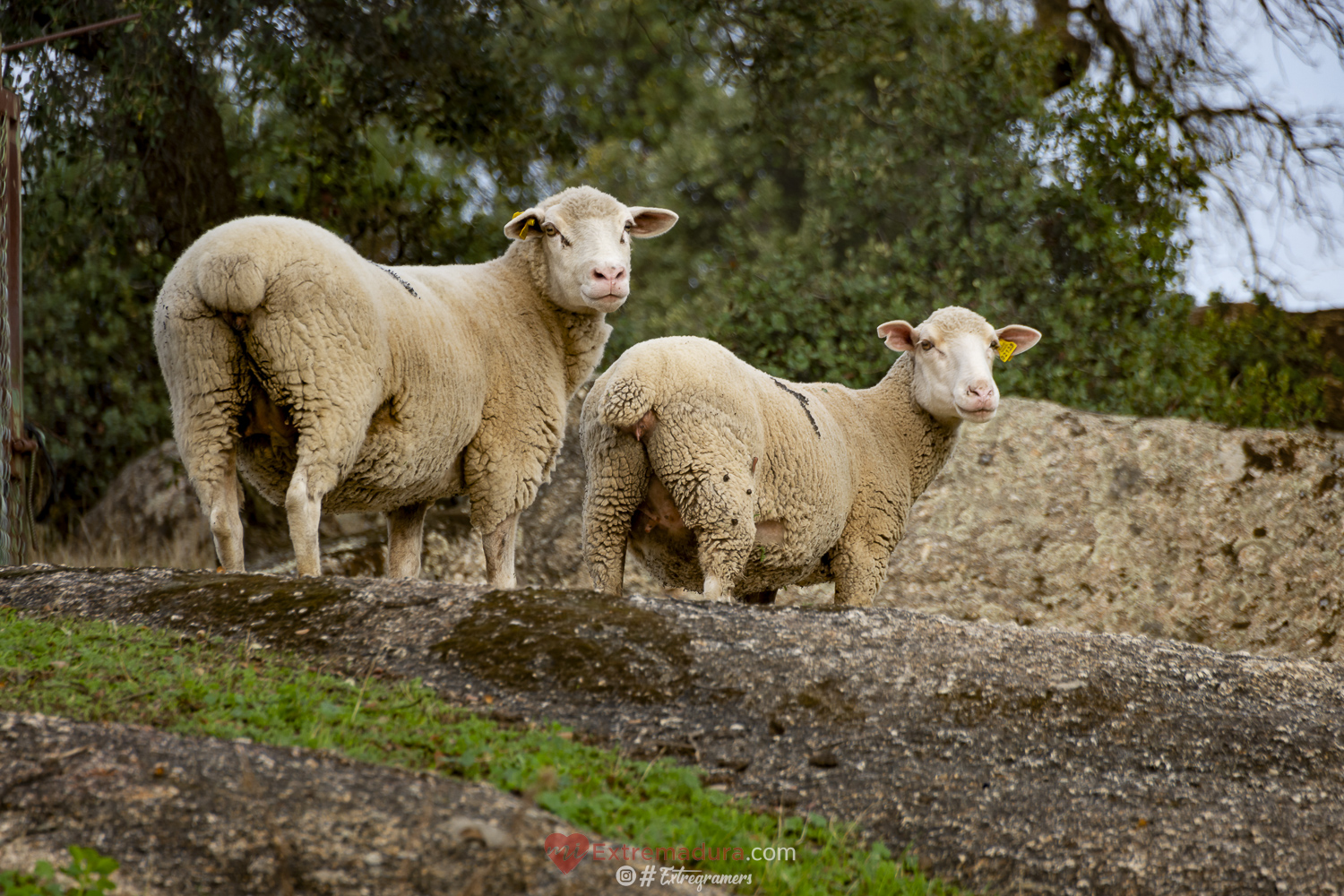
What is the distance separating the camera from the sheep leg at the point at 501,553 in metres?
6.47

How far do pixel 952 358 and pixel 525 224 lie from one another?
2.61m

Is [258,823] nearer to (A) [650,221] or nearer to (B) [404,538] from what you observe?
(B) [404,538]

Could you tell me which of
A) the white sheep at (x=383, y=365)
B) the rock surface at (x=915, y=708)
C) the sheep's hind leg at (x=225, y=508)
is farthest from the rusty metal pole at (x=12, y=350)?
the sheep's hind leg at (x=225, y=508)

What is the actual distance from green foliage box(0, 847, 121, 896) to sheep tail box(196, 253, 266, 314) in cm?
270

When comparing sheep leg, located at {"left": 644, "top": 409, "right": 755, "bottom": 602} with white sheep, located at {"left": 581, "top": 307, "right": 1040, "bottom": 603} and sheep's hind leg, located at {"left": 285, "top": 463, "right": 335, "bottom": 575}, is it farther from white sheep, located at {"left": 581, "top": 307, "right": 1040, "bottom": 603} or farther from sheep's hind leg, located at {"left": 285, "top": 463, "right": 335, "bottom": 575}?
sheep's hind leg, located at {"left": 285, "top": 463, "right": 335, "bottom": 575}

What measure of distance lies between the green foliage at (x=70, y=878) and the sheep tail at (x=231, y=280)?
270cm

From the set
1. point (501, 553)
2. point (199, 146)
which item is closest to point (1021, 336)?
point (501, 553)

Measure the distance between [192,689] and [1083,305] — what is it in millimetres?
10131

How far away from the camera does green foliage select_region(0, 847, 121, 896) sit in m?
2.66

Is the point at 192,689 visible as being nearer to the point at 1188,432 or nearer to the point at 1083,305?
the point at 1188,432

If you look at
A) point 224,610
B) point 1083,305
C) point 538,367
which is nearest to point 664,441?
point 538,367

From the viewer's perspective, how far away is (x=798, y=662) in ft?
→ 15.2

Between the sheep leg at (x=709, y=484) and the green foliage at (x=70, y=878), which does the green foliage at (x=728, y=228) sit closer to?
the sheep leg at (x=709, y=484)

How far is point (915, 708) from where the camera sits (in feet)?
14.7
